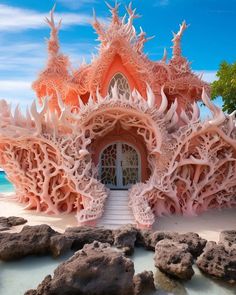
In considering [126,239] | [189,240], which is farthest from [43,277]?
[189,240]

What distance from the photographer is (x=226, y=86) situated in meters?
14.0

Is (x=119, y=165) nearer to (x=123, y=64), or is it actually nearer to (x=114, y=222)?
(x=114, y=222)

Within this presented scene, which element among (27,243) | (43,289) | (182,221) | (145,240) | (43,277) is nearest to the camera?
(43,289)

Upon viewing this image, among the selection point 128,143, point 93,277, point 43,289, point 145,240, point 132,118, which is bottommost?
point 43,289

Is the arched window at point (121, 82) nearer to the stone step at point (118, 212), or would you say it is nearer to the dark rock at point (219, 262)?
the stone step at point (118, 212)

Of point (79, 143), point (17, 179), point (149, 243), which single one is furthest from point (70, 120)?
point (149, 243)

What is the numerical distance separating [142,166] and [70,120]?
9.84ft

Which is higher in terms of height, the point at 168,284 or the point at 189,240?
the point at 189,240

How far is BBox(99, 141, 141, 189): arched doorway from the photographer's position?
10891mm

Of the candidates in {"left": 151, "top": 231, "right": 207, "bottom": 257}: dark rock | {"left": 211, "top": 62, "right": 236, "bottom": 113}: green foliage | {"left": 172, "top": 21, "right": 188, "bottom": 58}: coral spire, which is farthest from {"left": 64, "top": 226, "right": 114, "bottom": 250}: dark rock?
{"left": 211, "top": 62, "right": 236, "bottom": 113}: green foliage

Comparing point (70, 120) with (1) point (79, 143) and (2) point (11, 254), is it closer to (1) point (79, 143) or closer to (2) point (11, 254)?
(1) point (79, 143)

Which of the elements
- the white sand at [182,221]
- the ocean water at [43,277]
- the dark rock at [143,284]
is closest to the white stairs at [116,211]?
the white sand at [182,221]

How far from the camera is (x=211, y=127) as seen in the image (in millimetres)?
8922

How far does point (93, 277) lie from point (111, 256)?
34cm
